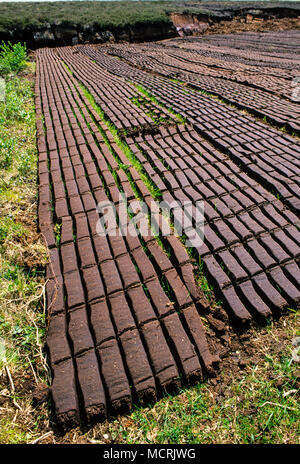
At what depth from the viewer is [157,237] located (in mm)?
2805

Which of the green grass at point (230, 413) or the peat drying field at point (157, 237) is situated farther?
the peat drying field at point (157, 237)

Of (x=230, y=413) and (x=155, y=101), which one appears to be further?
(x=155, y=101)

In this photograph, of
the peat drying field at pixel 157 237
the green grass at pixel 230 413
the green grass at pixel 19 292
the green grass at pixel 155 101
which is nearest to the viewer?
the green grass at pixel 230 413

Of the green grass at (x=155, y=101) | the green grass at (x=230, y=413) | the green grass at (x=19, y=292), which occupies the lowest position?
the green grass at (x=230, y=413)

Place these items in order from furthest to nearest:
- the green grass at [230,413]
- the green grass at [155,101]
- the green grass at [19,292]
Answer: the green grass at [155,101]
the green grass at [19,292]
the green grass at [230,413]

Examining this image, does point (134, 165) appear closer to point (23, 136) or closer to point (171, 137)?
point (171, 137)

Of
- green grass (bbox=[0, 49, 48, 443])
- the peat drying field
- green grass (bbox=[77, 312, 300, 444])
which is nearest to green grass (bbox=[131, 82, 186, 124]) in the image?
the peat drying field

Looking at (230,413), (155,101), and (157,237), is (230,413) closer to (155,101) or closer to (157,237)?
(157,237)

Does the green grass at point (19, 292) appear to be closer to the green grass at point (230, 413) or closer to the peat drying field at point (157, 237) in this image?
the peat drying field at point (157, 237)

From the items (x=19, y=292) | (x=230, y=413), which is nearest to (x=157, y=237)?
(x=19, y=292)

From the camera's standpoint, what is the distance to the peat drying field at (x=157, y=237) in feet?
6.35

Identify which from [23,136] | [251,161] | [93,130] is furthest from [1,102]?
[251,161]

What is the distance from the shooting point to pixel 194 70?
27.9 feet

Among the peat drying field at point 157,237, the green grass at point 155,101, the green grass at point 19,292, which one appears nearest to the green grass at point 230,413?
the peat drying field at point 157,237
